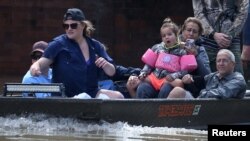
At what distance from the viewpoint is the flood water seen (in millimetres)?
7723

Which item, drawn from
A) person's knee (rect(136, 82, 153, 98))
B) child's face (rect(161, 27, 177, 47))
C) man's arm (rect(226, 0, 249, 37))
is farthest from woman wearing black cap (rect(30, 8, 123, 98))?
man's arm (rect(226, 0, 249, 37))

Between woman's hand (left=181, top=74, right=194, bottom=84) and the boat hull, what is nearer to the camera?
the boat hull

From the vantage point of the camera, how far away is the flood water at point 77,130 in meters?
7.72

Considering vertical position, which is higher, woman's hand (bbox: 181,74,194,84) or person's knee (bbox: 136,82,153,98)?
woman's hand (bbox: 181,74,194,84)

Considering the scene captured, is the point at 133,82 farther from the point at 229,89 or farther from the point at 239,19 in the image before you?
the point at 239,19

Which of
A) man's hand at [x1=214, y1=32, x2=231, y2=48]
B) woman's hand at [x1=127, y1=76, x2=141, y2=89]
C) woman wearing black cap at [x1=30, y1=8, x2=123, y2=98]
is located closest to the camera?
woman wearing black cap at [x1=30, y1=8, x2=123, y2=98]

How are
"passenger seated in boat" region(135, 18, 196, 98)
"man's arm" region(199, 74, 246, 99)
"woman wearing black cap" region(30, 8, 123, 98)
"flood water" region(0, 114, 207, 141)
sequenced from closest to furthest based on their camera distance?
"flood water" region(0, 114, 207, 141), "woman wearing black cap" region(30, 8, 123, 98), "man's arm" region(199, 74, 246, 99), "passenger seated in boat" region(135, 18, 196, 98)

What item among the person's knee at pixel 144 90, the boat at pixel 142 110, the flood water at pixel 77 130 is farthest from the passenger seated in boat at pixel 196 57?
the flood water at pixel 77 130

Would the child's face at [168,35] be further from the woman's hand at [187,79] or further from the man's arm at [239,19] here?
the man's arm at [239,19]

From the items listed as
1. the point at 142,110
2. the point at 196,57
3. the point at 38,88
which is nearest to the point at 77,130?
the point at 38,88

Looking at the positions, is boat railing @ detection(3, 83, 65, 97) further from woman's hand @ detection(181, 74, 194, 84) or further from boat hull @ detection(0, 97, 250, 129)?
woman's hand @ detection(181, 74, 194, 84)

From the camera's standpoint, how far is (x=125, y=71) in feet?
32.0

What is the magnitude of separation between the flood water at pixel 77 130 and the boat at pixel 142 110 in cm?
5

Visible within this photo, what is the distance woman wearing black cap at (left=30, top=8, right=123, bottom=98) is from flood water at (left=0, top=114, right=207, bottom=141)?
0.63 metres
